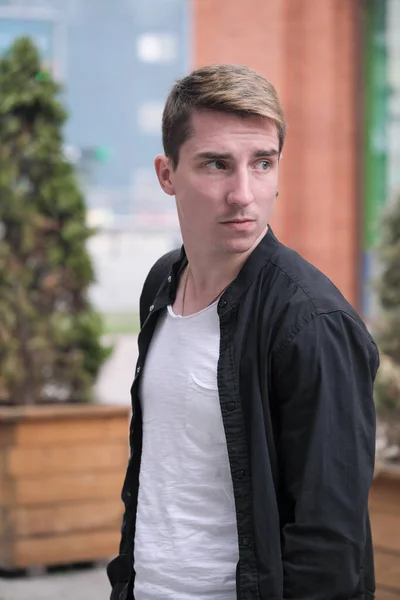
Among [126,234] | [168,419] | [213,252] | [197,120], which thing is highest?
[197,120]

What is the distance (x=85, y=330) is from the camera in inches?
235

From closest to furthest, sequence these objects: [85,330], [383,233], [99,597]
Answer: [383,233] → [99,597] → [85,330]

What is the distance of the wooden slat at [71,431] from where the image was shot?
551 centimetres

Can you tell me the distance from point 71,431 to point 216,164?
12.3ft

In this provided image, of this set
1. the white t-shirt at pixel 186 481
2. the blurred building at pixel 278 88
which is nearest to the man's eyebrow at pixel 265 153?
the white t-shirt at pixel 186 481

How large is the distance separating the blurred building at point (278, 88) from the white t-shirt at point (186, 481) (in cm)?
936

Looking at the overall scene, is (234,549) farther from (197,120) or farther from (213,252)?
(197,120)

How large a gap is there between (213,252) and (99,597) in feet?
11.5

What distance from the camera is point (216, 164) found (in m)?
2.02

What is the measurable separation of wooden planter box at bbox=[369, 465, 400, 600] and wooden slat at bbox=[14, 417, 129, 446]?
1.94 metres

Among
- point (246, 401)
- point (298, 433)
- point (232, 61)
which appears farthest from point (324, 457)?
point (232, 61)

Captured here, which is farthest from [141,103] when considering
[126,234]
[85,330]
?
[85,330]

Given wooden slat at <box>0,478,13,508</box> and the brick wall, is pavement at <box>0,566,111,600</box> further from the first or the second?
the brick wall

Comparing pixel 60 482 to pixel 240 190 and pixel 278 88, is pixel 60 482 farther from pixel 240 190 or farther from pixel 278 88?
pixel 278 88
